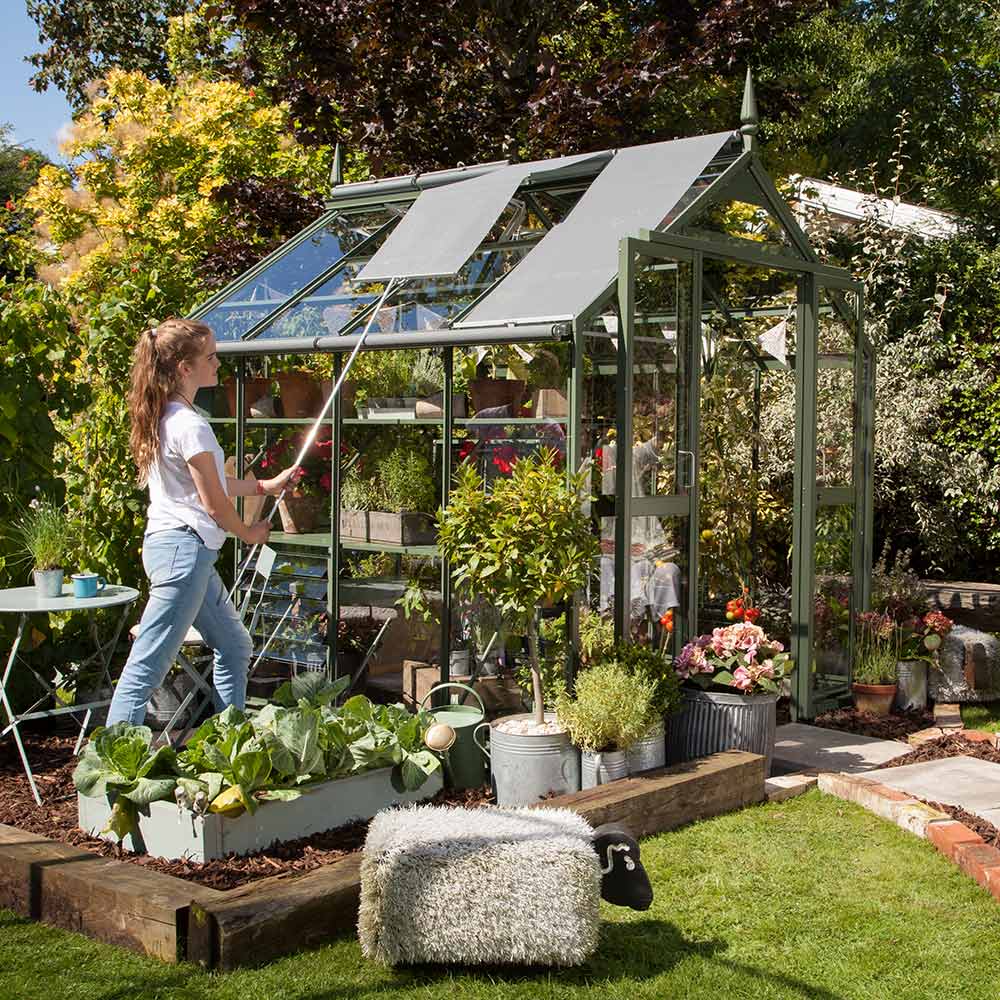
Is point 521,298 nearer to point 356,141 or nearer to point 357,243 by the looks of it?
point 357,243

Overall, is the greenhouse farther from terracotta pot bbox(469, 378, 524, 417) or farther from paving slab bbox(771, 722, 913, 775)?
paving slab bbox(771, 722, 913, 775)

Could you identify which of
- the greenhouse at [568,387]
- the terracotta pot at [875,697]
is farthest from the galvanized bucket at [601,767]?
the terracotta pot at [875,697]

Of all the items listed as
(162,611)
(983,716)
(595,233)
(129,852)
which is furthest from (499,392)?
(983,716)

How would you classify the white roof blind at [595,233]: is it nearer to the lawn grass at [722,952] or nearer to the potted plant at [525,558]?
the potted plant at [525,558]

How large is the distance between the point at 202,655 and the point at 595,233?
2.82 m

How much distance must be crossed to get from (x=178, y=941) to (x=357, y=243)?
430 centimetres

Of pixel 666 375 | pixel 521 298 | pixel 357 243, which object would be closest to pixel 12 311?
pixel 357 243

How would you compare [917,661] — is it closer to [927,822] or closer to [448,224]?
[927,822]

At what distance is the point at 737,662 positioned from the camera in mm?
5203

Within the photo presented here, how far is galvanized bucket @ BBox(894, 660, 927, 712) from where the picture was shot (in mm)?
6805

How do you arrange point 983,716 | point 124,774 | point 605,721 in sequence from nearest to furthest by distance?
point 124,774 < point 605,721 < point 983,716

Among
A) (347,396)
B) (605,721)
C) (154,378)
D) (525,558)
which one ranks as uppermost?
(347,396)

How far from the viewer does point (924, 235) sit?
10.4 m

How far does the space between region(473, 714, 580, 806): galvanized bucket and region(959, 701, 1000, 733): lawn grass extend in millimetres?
2780
